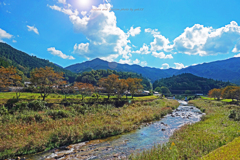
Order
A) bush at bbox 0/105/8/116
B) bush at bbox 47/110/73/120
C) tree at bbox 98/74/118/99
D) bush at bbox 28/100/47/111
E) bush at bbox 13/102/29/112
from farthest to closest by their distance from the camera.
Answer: tree at bbox 98/74/118/99
bush at bbox 28/100/47/111
bush at bbox 13/102/29/112
bush at bbox 47/110/73/120
bush at bbox 0/105/8/116

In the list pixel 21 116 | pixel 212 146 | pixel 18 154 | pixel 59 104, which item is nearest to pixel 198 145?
pixel 212 146

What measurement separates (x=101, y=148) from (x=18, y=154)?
10.9 m

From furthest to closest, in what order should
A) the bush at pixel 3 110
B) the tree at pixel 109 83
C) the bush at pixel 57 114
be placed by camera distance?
the tree at pixel 109 83 < the bush at pixel 57 114 < the bush at pixel 3 110

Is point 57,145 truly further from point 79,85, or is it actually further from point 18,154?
point 79,85

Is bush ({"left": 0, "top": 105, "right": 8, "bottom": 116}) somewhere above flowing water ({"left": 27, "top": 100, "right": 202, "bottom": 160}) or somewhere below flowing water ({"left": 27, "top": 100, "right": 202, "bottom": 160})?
above

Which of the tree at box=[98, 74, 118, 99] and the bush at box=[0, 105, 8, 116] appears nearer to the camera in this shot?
the bush at box=[0, 105, 8, 116]

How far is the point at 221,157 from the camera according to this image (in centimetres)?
1196

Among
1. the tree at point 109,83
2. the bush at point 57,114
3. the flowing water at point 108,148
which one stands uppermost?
the tree at point 109,83

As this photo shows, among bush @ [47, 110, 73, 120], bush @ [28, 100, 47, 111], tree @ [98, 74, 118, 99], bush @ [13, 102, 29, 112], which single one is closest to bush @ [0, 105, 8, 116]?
bush @ [13, 102, 29, 112]

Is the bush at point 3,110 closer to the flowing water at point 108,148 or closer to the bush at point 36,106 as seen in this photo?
the bush at point 36,106

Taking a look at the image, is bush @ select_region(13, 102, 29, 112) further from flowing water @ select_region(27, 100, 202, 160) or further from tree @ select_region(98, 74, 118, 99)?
tree @ select_region(98, 74, 118, 99)

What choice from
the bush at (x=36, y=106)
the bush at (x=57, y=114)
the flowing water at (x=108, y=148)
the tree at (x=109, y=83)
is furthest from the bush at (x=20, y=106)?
the tree at (x=109, y=83)

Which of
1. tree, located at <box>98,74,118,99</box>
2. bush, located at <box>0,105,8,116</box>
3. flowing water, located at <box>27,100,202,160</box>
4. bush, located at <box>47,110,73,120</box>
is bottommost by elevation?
flowing water, located at <box>27,100,202,160</box>

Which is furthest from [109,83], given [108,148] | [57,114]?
[108,148]
